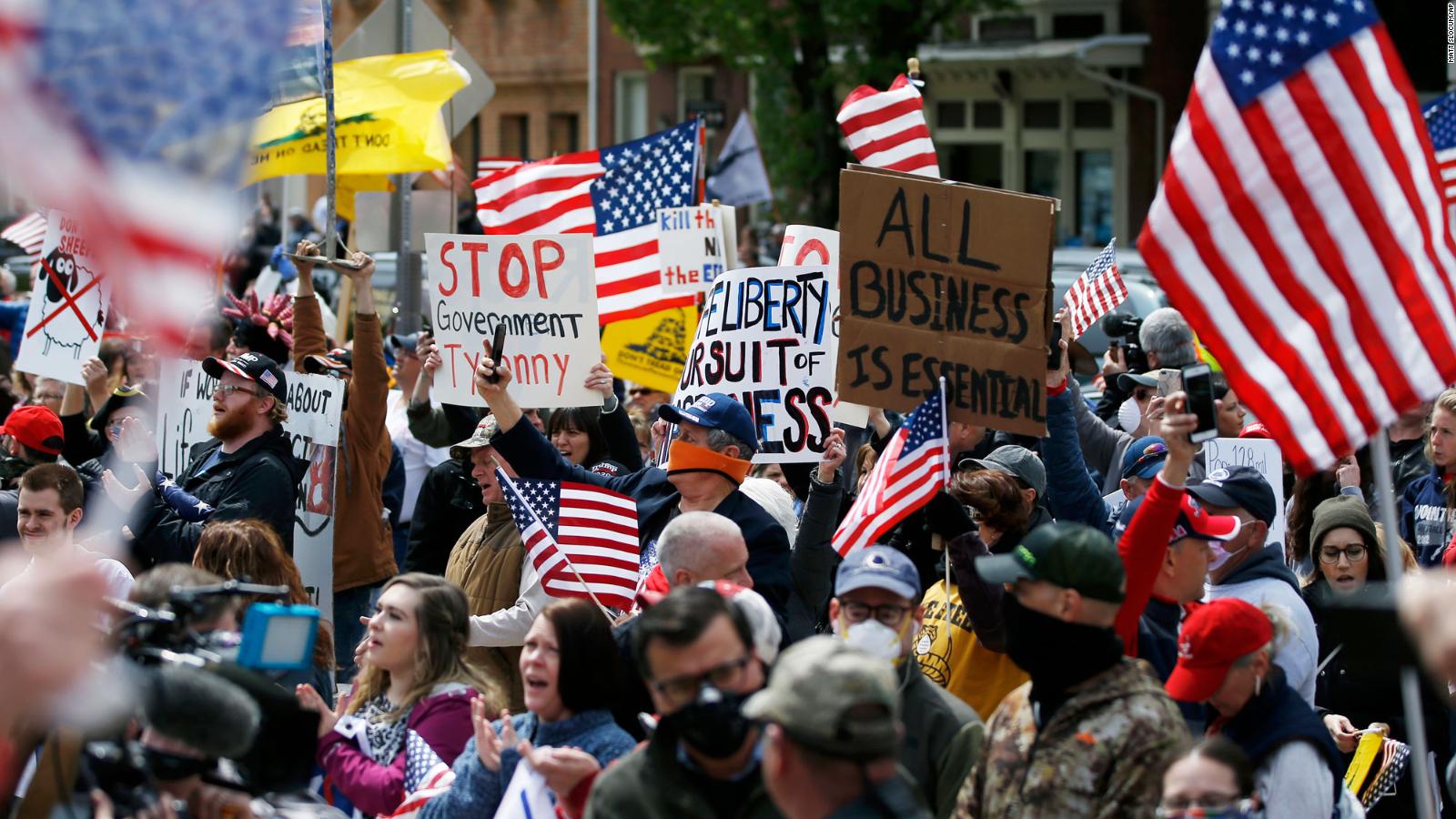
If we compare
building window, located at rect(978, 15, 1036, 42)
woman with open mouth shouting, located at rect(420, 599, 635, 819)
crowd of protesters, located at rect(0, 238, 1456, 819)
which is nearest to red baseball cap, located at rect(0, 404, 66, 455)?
crowd of protesters, located at rect(0, 238, 1456, 819)

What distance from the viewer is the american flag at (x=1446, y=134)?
10.0 metres

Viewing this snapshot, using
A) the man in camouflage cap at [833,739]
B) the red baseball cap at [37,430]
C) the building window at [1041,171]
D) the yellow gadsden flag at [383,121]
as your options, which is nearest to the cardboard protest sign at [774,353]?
the red baseball cap at [37,430]

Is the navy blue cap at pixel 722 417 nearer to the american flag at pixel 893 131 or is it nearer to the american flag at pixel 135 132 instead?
the american flag at pixel 893 131

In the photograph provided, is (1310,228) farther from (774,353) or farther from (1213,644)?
(774,353)

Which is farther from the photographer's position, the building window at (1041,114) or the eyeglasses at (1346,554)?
the building window at (1041,114)

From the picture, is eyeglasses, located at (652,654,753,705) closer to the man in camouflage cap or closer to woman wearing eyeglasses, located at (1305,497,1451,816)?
the man in camouflage cap

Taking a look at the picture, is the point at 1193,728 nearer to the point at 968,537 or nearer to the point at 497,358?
the point at 968,537

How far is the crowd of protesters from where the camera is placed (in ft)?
12.2

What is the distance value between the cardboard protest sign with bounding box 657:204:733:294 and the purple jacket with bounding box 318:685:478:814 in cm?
561

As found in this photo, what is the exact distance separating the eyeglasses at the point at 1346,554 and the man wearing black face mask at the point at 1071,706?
9.17 feet

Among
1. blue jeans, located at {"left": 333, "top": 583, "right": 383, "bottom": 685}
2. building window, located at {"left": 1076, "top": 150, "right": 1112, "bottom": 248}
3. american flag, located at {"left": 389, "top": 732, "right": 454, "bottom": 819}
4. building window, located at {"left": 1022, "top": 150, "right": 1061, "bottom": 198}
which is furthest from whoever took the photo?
building window, located at {"left": 1022, "top": 150, "right": 1061, "bottom": 198}

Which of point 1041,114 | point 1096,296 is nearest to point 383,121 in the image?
point 1096,296

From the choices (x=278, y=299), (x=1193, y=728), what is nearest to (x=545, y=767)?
(x=1193, y=728)

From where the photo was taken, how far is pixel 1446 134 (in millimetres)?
10352
